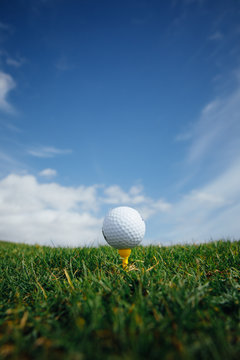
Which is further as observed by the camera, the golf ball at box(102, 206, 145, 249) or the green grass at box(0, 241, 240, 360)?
the golf ball at box(102, 206, 145, 249)

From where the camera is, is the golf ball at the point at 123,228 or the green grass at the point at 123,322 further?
the golf ball at the point at 123,228

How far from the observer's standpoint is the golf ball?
13.0 ft

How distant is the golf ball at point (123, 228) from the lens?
396 cm

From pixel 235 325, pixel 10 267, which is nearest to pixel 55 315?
pixel 235 325

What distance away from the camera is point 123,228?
13.1 ft

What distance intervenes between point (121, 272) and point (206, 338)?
1.81 meters

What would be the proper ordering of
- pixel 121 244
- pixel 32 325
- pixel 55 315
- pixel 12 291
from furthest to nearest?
pixel 121 244, pixel 12 291, pixel 55 315, pixel 32 325

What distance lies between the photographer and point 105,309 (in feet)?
7.47

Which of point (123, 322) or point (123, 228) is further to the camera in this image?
point (123, 228)

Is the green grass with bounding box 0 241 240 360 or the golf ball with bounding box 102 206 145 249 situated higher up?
the golf ball with bounding box 102 206 145 249

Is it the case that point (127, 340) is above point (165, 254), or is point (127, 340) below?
below

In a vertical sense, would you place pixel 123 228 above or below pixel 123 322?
above

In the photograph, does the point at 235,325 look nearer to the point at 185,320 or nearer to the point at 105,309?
the point at 185,320

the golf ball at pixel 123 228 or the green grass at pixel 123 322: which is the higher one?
the golf ball at pixel 123 228
